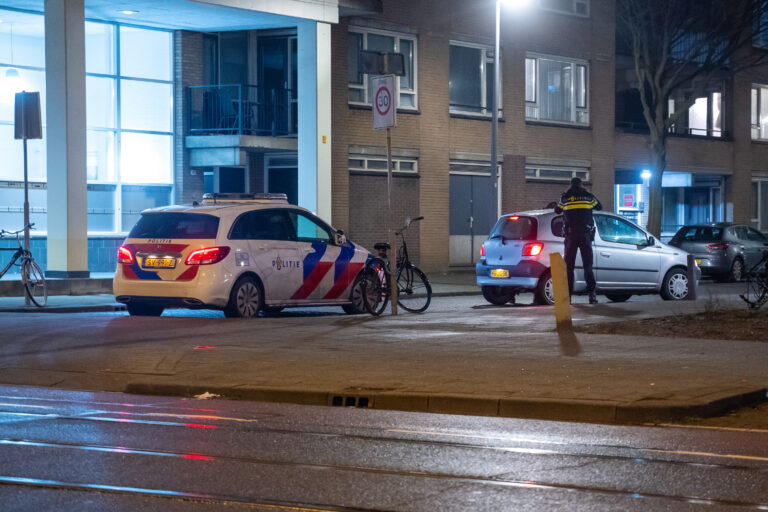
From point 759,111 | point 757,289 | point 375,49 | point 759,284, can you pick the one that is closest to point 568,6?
point 375,49

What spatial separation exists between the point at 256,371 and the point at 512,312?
19.8ft

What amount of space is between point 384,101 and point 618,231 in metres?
5.11

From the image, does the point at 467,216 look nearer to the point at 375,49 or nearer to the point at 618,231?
the point at 375,49

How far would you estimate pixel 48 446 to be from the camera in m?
7.12

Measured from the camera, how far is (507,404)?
859cm

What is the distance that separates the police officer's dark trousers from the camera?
1706cm

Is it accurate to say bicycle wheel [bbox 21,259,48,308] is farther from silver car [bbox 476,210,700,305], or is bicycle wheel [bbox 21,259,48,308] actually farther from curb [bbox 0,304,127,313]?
silver car [bbox 476,210,700,305]

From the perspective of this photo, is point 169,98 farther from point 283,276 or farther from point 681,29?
point 681,29

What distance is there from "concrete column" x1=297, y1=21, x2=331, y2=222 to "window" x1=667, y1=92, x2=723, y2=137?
59.9ft

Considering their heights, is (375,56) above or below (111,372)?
above

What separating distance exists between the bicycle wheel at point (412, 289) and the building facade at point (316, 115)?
25.5 ft

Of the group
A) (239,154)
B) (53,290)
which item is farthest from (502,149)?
(53,290)

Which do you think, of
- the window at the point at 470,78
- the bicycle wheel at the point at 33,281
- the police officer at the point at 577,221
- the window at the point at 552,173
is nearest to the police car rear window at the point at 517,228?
the police officer at the point at 577,221

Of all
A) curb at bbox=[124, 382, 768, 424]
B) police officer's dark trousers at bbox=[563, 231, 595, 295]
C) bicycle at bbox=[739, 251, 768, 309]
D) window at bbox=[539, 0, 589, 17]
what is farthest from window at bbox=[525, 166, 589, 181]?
curb at bbox=[124, 382, 768, 424]
